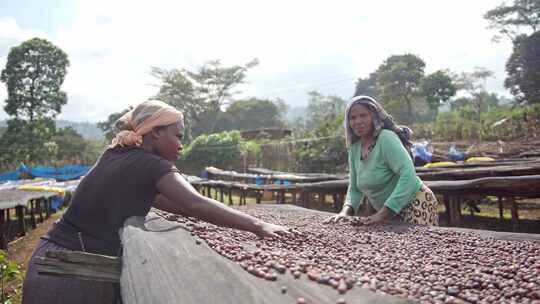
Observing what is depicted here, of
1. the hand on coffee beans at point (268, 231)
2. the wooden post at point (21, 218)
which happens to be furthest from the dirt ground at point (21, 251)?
the hand on coffee beans at point (268, 231)

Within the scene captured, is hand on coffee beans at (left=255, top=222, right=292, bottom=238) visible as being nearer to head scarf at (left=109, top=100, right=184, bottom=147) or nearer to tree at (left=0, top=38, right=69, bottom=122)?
head scarf at (left=109, top=100, right=184, bottom=147)

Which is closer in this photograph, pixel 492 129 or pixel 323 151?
pixel 323 151

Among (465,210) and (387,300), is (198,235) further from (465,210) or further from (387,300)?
(465,210)

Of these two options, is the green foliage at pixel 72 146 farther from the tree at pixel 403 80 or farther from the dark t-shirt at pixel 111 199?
the dark t-shirt at pixel 111 199

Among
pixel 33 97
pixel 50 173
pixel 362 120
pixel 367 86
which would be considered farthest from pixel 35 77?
pixel 367 86

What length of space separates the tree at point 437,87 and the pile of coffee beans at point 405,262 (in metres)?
30.2

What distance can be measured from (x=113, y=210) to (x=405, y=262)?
1392mm

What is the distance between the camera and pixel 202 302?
3.47 feet

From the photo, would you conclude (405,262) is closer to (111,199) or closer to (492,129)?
(111,199)

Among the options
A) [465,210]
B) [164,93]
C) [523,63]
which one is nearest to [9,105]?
[164,93]

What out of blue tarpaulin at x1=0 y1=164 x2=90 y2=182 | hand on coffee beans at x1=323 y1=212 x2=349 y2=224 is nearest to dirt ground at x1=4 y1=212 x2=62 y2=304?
hand on coffee beans at x1=323 y1=212 x2=349 y2=224

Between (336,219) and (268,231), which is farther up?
(268,231)

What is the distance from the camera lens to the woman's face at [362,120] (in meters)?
3.26

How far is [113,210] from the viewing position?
1.91 metres
